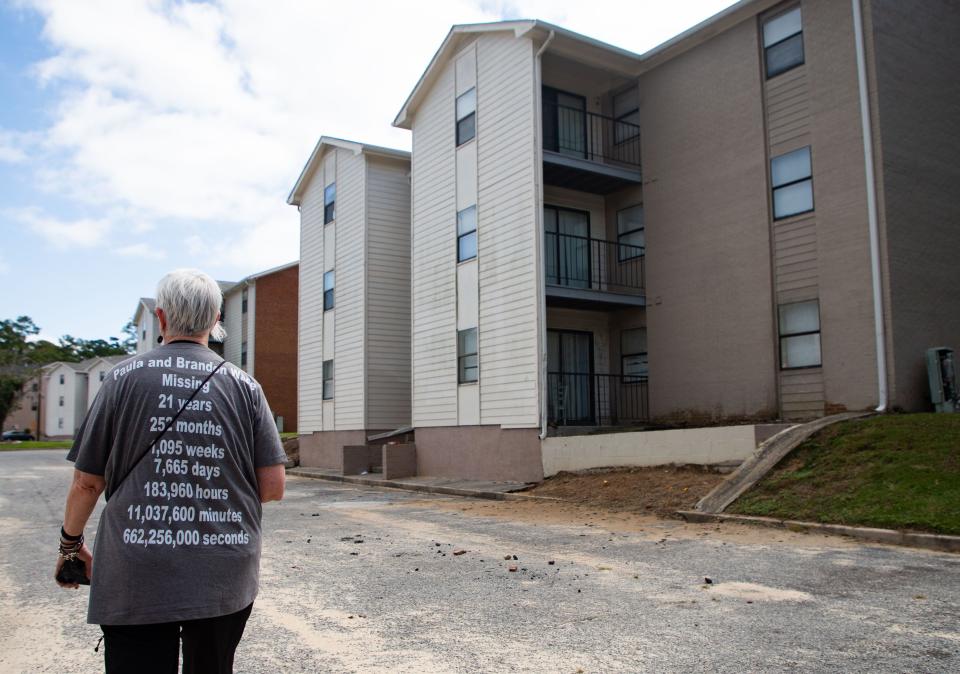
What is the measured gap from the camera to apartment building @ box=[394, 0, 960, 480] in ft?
47.4

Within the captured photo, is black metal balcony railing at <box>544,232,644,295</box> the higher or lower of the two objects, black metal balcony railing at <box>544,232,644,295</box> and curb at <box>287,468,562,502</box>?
the higher

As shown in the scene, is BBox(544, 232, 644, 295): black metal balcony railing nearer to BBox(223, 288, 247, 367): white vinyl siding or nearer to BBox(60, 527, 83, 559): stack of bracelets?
BBox(60, 527, 83, 559): stack of bracelets

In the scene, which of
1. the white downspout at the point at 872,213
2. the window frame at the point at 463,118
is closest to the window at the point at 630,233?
the window frame at the point at 463,118

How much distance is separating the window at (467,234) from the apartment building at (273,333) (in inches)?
1019

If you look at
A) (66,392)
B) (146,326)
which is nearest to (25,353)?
(66,392)

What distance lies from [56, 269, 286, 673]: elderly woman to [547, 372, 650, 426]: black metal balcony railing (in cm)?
1569

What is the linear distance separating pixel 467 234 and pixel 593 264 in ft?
10.4

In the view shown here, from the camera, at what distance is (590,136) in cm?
2014

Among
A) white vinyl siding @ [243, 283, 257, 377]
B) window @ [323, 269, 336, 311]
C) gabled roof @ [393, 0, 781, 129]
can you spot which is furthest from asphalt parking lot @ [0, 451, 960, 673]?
white vinyl siding @ [243, 283, 257, 377]

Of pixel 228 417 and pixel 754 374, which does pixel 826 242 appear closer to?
pixel 754 374

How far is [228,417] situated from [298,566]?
5843 millimetres

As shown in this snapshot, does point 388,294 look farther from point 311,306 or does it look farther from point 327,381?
point 311,306

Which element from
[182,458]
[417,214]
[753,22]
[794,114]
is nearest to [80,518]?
[182,458]

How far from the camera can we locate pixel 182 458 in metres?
2.59
